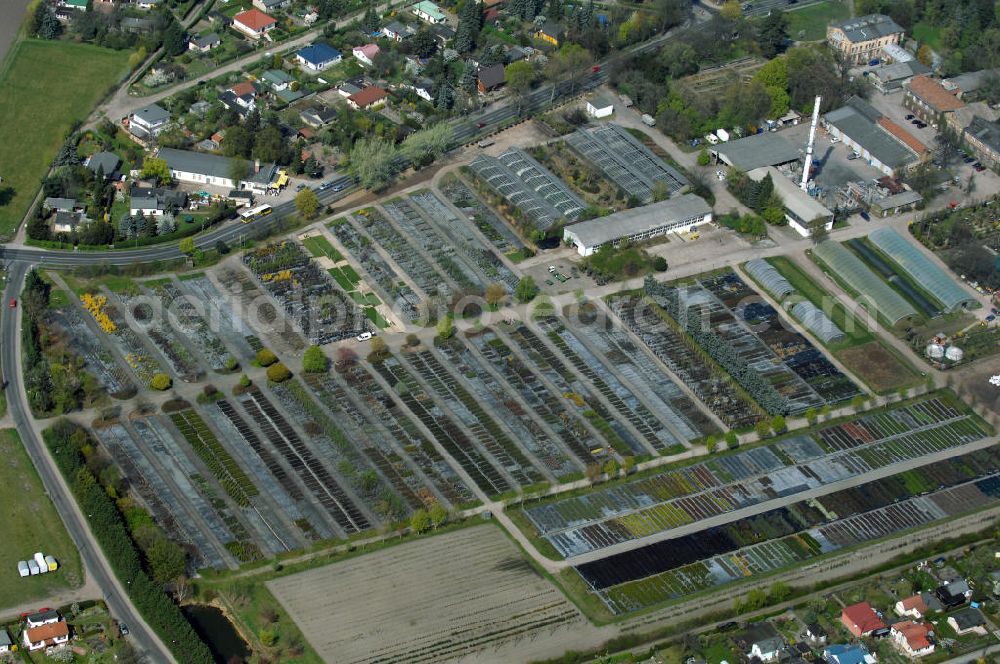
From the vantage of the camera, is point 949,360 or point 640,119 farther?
point 640,119

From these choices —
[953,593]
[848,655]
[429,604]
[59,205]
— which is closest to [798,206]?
[953,593]

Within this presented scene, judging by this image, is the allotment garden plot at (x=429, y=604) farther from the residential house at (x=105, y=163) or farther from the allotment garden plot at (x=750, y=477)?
the residential house at (x=105, y=163)

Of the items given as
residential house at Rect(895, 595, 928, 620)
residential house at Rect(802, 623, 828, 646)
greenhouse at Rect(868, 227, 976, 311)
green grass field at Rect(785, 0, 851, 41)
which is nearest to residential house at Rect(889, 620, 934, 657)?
residential house at Rect(895, 595, 928, 620)

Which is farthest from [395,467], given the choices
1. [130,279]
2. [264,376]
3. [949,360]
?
[949,360]

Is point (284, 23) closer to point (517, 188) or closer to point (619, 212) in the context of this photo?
point (517, 188)

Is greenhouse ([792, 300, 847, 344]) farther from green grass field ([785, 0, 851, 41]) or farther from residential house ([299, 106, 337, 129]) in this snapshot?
green grass field ([785, 0, 851, 41])

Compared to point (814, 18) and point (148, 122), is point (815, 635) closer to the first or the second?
point (148, 122)
